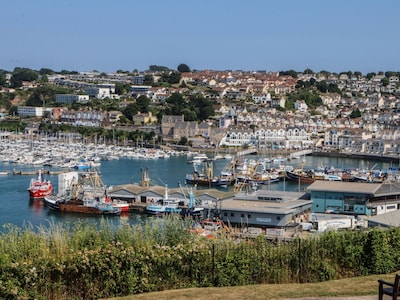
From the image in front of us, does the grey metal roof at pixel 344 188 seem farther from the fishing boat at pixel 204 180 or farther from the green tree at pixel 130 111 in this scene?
the green tree at pixel 130 111

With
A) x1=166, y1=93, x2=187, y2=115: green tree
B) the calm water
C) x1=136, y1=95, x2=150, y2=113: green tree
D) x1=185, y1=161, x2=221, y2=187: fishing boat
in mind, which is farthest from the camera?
x1=136, y1=95, x2=150, y2=113: green tree

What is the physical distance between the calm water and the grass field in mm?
3844

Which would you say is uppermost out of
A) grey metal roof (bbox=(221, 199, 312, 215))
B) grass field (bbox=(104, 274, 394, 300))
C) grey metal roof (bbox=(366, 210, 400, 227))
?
grass field (bbox=(104, 274, 394, 300))

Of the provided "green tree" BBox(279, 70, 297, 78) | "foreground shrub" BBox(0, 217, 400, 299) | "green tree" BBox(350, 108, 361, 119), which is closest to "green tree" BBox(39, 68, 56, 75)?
"green tree" BBox(279, 70, 297, 78)

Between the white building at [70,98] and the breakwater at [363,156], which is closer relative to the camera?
the breakwater at [363,156]

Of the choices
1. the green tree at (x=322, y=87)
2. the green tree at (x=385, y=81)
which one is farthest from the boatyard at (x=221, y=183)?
the green tree at (x=385, y=81)

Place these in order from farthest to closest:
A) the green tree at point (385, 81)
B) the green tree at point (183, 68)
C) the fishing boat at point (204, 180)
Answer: the green tree at point (183, 68) < the green tree at point (385, 81) < the fishing boat at point (204, 180)

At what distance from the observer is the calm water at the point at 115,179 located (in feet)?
34.1

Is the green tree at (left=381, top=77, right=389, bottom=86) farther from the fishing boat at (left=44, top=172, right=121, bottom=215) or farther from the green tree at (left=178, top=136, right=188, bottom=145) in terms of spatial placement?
the fishing boat at (left=44, top=172, right=121, bottom=215)

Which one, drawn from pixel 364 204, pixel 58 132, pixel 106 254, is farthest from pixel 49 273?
pixel 58 132

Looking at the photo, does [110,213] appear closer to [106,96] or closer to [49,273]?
[49,273]

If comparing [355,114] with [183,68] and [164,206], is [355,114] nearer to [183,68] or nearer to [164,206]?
[183,68]

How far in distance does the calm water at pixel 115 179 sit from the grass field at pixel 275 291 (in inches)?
151

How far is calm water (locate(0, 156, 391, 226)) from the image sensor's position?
10391mm
